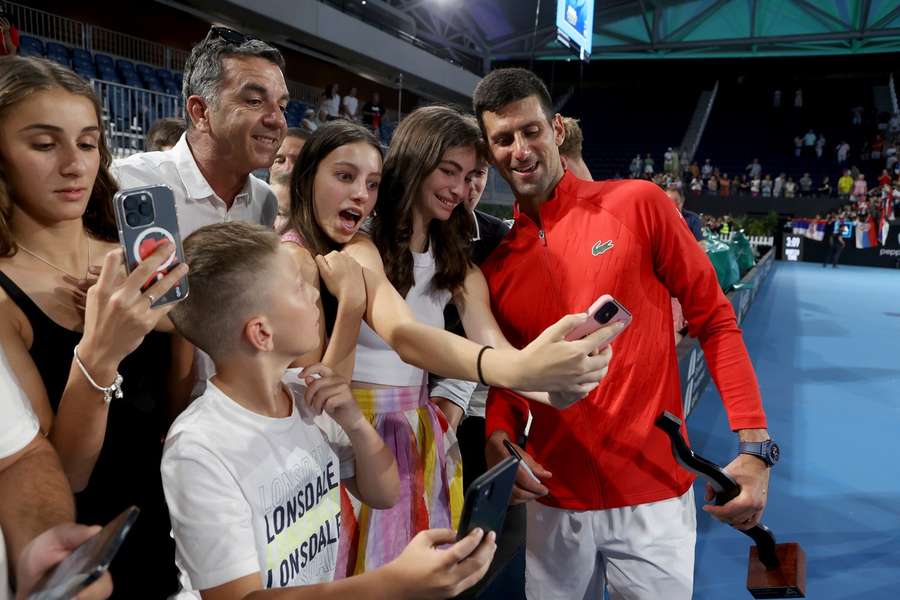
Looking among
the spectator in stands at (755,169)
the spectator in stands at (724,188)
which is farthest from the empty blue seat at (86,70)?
the spectator in stands at (755,169)

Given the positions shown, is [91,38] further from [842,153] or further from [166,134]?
[842,153]

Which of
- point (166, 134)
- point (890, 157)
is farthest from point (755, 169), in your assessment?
point (166, 134)

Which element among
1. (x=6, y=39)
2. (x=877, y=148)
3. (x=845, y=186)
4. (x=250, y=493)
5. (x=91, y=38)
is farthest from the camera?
(x=877, y=148)

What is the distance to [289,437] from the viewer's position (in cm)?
127

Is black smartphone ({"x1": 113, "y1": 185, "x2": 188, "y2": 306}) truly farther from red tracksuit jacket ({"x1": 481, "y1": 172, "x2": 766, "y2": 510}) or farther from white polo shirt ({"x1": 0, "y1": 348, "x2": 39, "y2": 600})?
red tracksuit jacket ({"x1": 481, "y1": 172, "x2": 766, "y2": 510})

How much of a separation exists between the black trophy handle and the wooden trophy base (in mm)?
26

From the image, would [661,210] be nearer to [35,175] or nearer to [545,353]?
[545,353]

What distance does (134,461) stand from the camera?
54.6 inches

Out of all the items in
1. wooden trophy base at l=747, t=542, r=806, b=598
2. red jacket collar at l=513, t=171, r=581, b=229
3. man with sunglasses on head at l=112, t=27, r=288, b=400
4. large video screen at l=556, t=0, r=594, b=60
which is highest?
large video screen at l=556, t=0, r=594, b=60

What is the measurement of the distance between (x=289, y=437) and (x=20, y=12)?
12.9 metres

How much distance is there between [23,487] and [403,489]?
938 mm

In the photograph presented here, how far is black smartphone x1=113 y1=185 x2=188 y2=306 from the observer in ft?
3.06

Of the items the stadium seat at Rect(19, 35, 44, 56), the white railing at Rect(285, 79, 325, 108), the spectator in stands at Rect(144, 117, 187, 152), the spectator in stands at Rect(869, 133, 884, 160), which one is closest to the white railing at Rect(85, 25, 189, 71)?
the stadium seat at Rect(19, 35, 44, 56)

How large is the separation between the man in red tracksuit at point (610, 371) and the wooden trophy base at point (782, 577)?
0.16 metres
